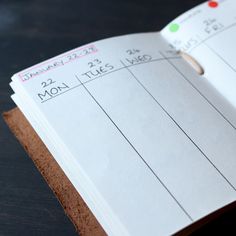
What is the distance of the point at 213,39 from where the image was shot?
489 mm

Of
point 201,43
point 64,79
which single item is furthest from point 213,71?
point 64,79

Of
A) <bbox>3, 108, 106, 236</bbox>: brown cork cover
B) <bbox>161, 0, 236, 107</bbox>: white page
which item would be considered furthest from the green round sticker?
<bbox>3, 108, 106, 236</bbox>: brown cork cover

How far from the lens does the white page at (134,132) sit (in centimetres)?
35

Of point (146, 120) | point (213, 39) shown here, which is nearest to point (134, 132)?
point (146, 120)

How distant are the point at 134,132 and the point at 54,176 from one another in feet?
0.31

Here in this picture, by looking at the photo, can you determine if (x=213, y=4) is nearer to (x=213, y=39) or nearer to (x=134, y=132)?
(x=213, y=39)

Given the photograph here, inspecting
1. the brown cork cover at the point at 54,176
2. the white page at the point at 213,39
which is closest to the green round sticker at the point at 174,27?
the white page at the point at 213,39

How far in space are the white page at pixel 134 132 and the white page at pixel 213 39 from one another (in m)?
0.02

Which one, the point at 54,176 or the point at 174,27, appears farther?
the point at 174,27

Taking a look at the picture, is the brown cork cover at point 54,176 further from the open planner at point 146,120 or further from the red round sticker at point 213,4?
the red round sticker at point 213,4

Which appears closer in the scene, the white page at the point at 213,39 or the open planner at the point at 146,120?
the open planner at the point at 146,120

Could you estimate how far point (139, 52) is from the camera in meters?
0.48

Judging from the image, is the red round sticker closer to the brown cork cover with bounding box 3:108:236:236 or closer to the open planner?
the open planner

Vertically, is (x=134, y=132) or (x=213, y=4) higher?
(x=213, y=4)
